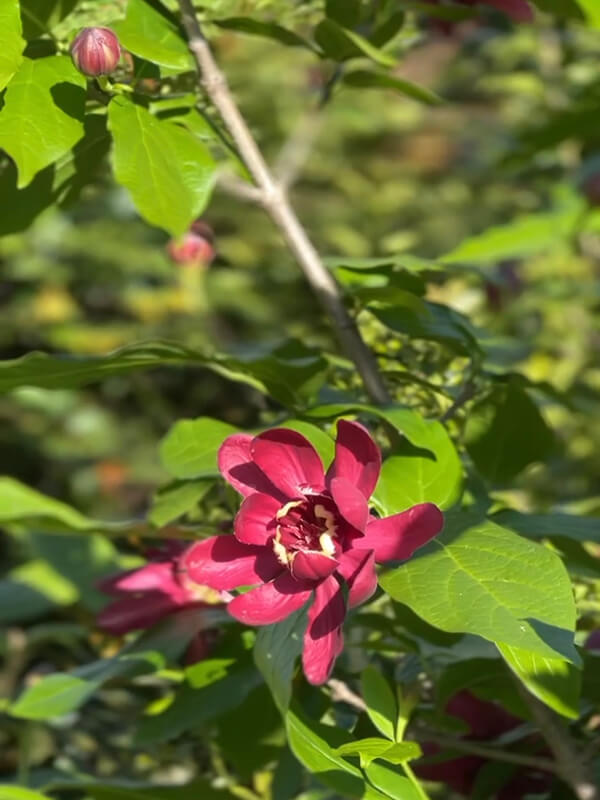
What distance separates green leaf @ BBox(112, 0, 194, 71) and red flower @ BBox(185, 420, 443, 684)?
7.9 inches

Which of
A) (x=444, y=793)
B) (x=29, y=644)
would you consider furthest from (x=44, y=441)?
(x=444, y=793)

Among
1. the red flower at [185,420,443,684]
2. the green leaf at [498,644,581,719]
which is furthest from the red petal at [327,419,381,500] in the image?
the green leaf at [498,644,581,719]

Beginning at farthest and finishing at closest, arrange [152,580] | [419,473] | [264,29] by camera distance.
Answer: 1. [152,580]
2. [264,29]
3. [419,473]

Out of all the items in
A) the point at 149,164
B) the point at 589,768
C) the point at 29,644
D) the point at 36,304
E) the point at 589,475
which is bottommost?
the point at 36,304

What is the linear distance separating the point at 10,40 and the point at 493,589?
35 cm

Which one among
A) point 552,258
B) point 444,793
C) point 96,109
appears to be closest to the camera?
point 96,109

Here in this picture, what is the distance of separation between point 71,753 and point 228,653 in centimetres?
53

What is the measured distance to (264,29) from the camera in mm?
814

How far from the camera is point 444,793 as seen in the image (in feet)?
4.00

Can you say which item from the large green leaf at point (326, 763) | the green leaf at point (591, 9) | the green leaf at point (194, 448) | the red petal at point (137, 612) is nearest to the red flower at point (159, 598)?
the red petal at point (137, 612)

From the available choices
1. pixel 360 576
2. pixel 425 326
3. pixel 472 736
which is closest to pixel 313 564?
pixel 360 576

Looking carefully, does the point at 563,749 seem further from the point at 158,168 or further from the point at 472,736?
the point at 158,168

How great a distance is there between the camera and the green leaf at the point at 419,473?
69 cm

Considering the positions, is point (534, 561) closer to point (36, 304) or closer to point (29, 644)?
point (29, 644)
